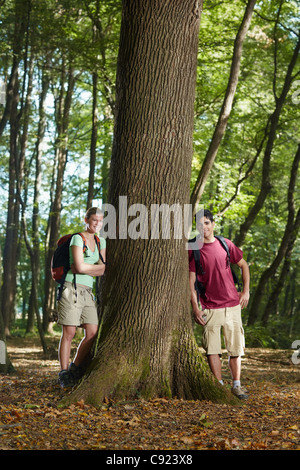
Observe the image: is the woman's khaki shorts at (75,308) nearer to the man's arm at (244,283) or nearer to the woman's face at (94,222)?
the woman's face at (94,222)

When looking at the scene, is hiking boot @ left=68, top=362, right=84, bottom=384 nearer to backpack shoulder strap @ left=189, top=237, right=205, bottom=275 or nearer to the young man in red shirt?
the young man in red shirt

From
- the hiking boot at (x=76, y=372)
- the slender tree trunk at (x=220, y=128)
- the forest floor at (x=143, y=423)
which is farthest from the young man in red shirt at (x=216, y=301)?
the slender tree trunk at (x=220, y=128)

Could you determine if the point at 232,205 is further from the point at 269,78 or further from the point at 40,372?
the point at 40,372

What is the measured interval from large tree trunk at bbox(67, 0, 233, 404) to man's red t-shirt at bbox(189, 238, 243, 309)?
403 mm

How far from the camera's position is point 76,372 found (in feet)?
20.1

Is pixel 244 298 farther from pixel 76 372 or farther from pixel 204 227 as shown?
pixel 76 372

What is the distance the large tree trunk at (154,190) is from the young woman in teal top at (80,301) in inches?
9.3

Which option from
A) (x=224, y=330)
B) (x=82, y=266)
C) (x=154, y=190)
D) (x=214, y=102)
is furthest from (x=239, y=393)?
(x=214, y=102)

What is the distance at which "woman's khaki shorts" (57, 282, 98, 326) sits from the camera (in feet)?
20.5

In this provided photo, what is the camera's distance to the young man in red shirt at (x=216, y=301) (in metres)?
6.44

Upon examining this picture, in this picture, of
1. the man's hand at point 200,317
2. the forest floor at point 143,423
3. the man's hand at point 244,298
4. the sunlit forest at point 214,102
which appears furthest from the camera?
the sunlit forest at point 214,102

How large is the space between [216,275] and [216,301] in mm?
315

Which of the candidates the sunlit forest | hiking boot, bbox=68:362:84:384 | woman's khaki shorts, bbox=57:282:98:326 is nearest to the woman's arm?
woman's khaki shorts, bbox=57:282:98:326
